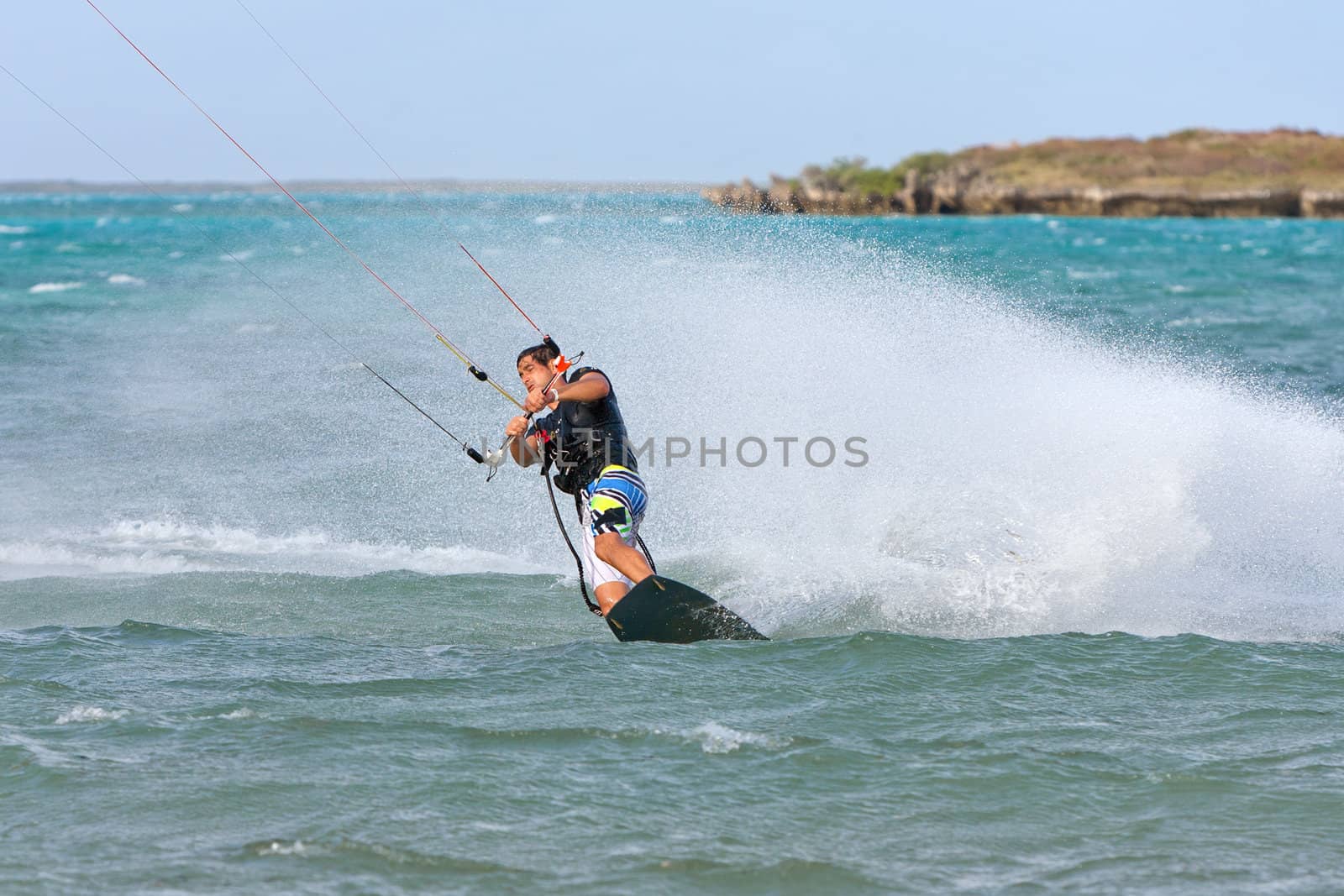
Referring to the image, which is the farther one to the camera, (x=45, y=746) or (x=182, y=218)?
(x=182, y=218)

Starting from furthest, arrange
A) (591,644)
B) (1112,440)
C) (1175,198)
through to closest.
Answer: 1. (1175,198)
2. (1112,440)
3. (591,644)

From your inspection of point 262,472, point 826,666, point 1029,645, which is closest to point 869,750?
point 826,666

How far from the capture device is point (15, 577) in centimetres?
829

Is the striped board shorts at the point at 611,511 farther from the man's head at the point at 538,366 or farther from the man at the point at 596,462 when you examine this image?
the man's head at the point at 538,366

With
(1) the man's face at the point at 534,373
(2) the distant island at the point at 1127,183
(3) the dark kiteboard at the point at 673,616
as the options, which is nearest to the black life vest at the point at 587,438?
(1) the man's face at the point at 534,373

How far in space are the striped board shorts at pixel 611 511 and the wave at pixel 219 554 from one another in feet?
5.85

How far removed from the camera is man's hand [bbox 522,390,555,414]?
6371 millimetres

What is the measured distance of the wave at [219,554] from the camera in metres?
8.61

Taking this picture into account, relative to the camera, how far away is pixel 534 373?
6.66 metres

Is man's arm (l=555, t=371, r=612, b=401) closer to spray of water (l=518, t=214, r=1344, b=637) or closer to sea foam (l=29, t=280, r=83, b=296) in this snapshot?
spray of water (l=518, t=214, r=1344, b=637)

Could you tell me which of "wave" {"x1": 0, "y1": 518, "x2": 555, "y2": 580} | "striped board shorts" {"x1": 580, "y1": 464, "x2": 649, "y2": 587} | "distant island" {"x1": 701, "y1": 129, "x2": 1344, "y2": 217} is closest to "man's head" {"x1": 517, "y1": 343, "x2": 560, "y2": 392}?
"striped board shorts" {"x1": 580, "y1": 464, "x2": 649, "y2": 587}

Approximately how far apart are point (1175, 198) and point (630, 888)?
98.6 m

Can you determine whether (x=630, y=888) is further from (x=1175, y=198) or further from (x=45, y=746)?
(x=1175, y=198)

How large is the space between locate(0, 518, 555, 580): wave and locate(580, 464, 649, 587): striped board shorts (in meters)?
1.78
